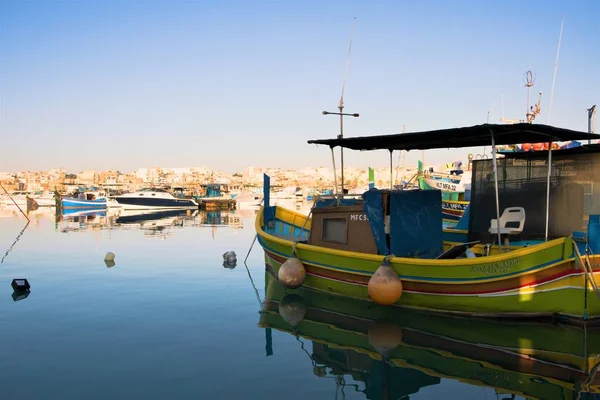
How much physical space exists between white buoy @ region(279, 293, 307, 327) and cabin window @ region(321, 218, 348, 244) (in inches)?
69.2

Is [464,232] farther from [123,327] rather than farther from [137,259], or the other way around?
[137,259]

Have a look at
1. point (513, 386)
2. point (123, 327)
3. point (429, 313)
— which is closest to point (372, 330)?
point (429, 313)

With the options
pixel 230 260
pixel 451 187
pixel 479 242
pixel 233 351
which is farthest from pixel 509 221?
pixel 451 187

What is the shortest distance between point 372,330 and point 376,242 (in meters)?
2.63

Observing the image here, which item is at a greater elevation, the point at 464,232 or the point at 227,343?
the point at 464,232

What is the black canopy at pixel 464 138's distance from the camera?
10.5 metres

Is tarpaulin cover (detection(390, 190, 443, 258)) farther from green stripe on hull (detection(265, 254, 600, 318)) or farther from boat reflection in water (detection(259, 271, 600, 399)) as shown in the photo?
boat reflection in water (detection(259, 271, 600, 399))

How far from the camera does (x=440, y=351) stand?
8922mm

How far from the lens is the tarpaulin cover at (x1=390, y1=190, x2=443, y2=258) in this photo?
1234cm

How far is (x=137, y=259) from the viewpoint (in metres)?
20.8

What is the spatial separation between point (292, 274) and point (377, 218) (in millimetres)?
2665

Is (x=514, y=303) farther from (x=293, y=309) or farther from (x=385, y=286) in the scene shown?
(x=293, y=309)

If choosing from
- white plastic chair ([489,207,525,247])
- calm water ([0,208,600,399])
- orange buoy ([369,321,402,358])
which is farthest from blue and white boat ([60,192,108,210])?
white plastic chair ([489,207,525,247])

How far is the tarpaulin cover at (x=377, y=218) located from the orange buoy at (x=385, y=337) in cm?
208
